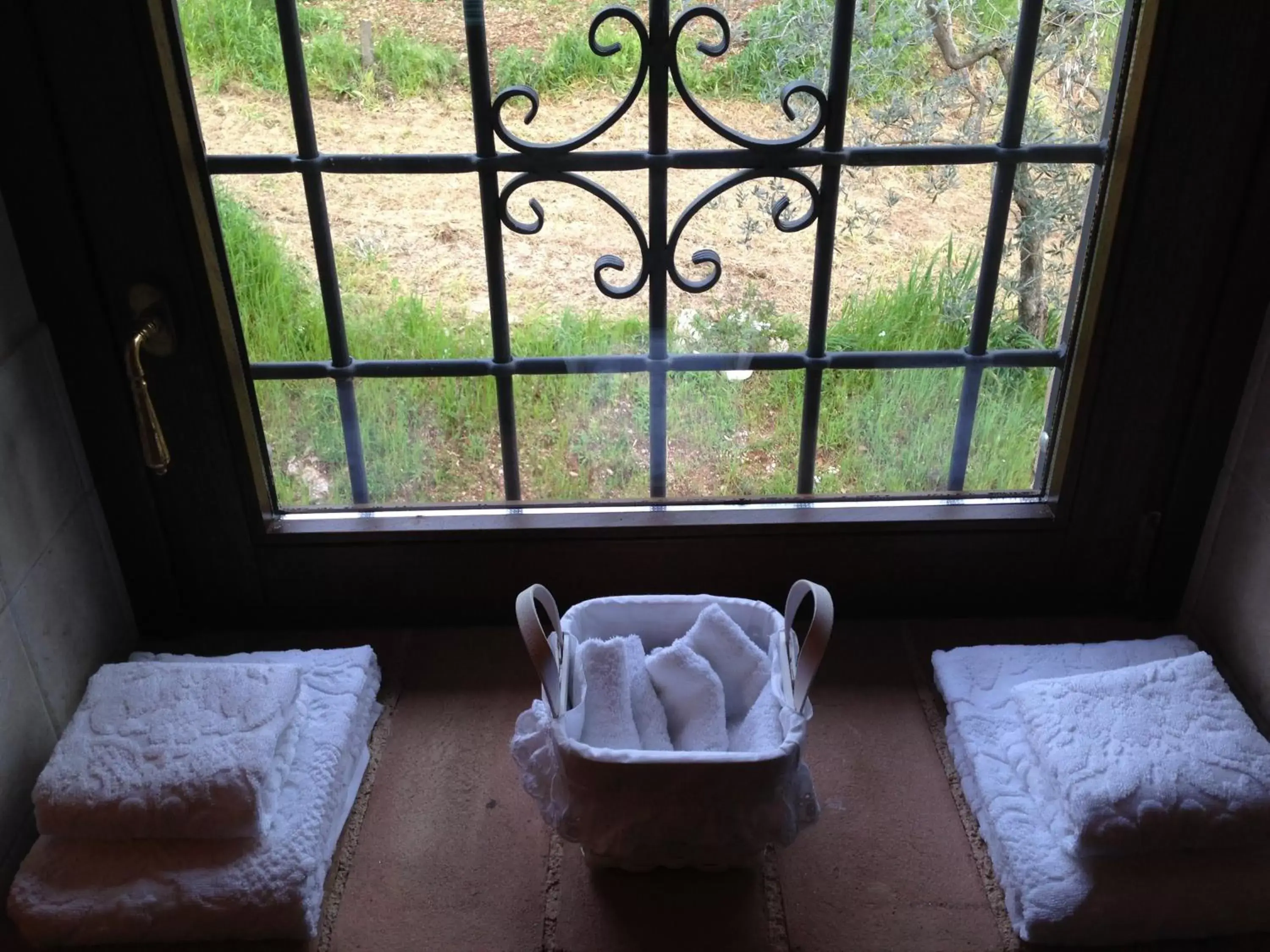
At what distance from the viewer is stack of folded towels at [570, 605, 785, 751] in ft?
2.91

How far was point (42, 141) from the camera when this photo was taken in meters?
0.87

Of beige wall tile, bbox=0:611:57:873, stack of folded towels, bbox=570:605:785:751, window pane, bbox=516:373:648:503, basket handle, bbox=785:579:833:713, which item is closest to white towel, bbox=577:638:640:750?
stack of folded towels, bbox=570:605:785:751

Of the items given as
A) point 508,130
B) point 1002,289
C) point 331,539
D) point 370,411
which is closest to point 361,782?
point 331,539

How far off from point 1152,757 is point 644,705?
0.41 metres

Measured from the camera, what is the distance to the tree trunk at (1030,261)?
3.22 ft

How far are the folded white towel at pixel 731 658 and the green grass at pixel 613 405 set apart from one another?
215mm

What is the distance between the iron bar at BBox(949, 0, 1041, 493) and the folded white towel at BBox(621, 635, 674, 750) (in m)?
0.40

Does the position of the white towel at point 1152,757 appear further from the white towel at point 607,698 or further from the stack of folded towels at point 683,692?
the white towel at point 607,698

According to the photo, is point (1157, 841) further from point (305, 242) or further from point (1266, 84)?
point (305, 242)

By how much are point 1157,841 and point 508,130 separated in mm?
782

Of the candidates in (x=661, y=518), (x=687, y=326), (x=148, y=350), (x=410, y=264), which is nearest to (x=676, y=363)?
(x=687, y=326)

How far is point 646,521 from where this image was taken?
109cm

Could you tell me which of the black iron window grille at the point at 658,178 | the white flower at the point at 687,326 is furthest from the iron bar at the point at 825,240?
the white flower at the point at 687,326

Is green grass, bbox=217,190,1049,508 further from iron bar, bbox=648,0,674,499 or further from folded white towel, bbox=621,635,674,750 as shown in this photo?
folded white towel, bbox=621,635,674,750
